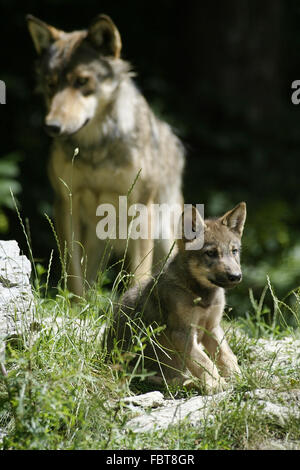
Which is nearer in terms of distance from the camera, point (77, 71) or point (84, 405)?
point (84, 405)

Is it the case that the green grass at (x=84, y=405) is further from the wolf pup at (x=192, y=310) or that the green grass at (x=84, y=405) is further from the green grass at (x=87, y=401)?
the wolf pup at (x=192, y=310)

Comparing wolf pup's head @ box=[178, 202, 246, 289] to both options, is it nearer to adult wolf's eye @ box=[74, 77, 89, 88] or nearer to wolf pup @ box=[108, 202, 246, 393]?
wolf pup @ box=[108, 202, 246, 393]

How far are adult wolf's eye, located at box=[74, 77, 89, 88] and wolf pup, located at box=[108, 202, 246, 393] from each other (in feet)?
7.19

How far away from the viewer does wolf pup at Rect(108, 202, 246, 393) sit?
4203mm

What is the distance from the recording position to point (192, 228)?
175 inches

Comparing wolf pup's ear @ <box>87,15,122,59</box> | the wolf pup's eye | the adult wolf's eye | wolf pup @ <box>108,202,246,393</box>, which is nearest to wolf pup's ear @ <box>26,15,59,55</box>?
wolf pup's ear @ <box>87,15,122,59</box>

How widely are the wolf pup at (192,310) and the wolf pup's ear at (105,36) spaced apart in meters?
2.50

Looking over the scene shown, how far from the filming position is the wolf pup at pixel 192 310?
420 centimetres

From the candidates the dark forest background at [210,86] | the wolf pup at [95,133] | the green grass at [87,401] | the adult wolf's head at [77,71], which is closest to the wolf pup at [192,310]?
the green grass at [87,401]

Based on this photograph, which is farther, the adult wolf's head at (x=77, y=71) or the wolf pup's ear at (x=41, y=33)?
Result: the wolf pup's ear at (x=41, y=33)

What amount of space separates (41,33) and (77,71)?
59cm

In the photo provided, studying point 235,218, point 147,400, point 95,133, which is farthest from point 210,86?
point 147,400

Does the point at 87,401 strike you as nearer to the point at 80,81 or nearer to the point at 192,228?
the point at 192,228
